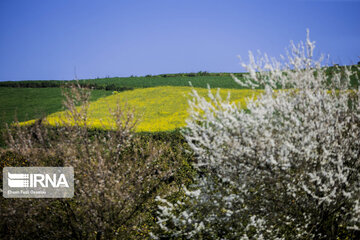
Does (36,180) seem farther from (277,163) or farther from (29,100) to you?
(29,100)

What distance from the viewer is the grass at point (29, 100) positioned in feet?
69.4

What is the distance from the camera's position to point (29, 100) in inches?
985

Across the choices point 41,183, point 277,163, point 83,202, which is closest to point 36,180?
point 41,183

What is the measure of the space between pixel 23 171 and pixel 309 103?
16.9 ft

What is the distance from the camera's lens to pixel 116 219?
4012 millimetres

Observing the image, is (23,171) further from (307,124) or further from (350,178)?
(350,178)

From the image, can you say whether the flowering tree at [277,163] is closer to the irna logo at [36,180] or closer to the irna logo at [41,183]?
the irna logo at [41,183]

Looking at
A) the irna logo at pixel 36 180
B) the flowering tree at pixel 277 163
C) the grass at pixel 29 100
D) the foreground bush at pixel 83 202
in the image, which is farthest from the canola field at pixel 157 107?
the flowering tree at pixel 277 163

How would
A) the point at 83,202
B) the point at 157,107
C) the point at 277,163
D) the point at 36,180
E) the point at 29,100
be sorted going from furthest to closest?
the point at 29,100 < the point at 157,107 < the point at 36,180 < the point at 83,202 < the point at 277,163

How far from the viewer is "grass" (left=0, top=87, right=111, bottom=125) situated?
2114cm

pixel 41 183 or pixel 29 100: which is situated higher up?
pixel 29 100

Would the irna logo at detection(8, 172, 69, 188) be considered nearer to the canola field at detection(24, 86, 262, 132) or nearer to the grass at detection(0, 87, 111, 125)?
the canola field at detection(24, 86, 262, 132)

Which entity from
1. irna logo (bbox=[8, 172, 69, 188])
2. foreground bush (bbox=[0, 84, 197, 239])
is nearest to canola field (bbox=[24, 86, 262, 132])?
irna logo (bbox=[8, 172, 69, 188])

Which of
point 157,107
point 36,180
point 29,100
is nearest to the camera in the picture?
point 36,180
